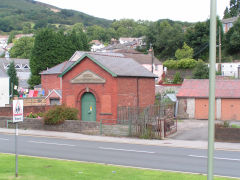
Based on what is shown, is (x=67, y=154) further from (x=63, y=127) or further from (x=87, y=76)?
(x=87, y=76)

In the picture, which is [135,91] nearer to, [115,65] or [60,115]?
[115,65]

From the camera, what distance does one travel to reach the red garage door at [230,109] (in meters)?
36.0

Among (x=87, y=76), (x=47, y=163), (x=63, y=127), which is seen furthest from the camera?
(x=87, y=76)

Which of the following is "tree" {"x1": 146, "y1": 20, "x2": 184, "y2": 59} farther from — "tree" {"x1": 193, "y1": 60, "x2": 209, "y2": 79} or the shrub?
"tree" {"x1": 193, "y1": 60, "x2": 209, "y2": 79}

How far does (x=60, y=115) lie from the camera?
2900 centimetres

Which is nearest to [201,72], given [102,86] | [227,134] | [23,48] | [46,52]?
[102,86]

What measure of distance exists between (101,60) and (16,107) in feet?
62.1

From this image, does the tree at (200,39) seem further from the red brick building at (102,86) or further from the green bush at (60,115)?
the green bush at (60,115)

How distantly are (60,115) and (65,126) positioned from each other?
3.18 feet

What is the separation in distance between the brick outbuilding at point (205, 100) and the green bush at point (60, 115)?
528 inches

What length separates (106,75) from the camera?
29938 millimetres

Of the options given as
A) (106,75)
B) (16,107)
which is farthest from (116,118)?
(16,107)

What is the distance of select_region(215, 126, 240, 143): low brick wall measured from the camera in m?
23.3

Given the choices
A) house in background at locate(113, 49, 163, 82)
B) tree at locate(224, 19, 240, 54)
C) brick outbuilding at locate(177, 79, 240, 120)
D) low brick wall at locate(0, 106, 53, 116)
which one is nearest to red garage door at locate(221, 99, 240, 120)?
brick outbuilding at locate(177, 79, 240, 120)
